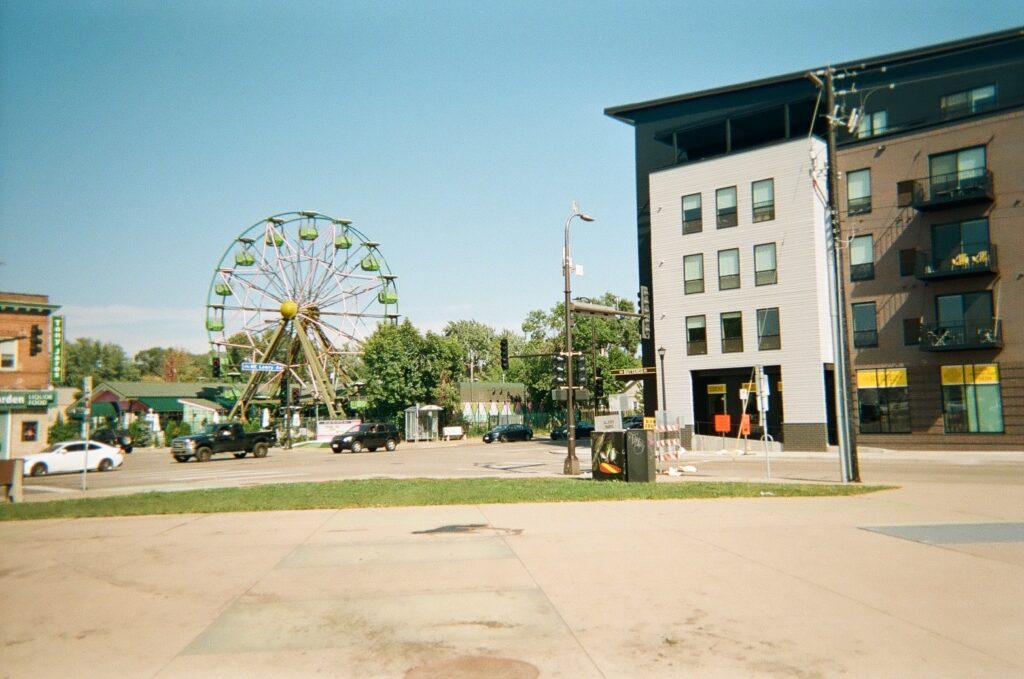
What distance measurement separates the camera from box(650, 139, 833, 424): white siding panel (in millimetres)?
40188

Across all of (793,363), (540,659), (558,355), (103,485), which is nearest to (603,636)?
(540,659)

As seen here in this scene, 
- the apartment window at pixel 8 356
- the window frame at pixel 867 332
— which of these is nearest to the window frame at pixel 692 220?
the window frame at pixel 867 332

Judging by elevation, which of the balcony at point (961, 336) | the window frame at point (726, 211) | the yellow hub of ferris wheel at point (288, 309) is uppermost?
the window frame at point (726, 211)

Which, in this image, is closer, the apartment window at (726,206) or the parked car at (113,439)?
the apartment window at (726,206)

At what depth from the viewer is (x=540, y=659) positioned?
6164 mm

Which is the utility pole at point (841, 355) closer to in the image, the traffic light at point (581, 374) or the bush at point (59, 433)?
the traffic light at point (581, 374)

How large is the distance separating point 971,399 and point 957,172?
427 inches

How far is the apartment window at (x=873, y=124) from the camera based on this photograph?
40.4 m

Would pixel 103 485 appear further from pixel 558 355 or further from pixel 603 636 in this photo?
pixel 603 636

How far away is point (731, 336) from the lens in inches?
1699

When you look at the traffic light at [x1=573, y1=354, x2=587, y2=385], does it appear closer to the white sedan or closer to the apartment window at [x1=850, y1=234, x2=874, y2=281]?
the apartment window at [x1=850, y1=234, x2=874, y2=281]

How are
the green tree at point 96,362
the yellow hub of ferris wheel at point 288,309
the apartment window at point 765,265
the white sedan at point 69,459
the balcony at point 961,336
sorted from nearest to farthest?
→ the white sedan at point 69,459
the balcony at point 961,336
the apartment window at point 765,265
the yellow hub of ferris wheel at point 288,309
the green tree at point 96,362

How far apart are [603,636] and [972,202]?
37.2 m

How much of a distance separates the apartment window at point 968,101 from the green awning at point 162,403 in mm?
71627
